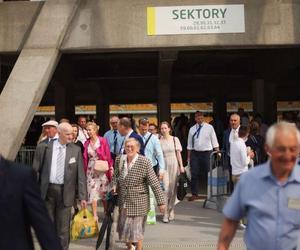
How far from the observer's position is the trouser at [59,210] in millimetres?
6715

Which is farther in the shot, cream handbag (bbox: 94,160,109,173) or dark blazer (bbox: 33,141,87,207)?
cream handbag (bbox: 94,160,109,173)

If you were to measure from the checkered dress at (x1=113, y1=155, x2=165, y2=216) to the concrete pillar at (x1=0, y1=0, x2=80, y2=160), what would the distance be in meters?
4.24

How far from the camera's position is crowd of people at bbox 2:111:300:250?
135 inches

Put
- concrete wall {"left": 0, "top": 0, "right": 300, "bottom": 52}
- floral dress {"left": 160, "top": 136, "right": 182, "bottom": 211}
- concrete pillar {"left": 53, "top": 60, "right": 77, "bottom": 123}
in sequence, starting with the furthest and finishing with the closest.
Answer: concrete pillar {"left": 53, "top": 60, "right": 77, "bottom": 123} < concrete wall {"left": 0, "top": 0, "right": 300, "bottom": 52} < floral dress {"left": 160, "top": 136, "right": 182, "bottom": 211}

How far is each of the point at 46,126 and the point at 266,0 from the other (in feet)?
19.4

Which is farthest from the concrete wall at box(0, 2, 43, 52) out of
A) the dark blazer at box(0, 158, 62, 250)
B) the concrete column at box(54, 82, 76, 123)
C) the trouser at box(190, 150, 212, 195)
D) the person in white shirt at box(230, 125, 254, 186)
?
the concrete column at box(54, 82, 76, 123)

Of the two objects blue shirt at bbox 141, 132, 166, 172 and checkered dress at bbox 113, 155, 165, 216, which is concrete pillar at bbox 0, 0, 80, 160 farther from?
checkered dress at bbox 113, 155, 165, 216

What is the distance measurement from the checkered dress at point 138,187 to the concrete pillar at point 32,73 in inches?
167

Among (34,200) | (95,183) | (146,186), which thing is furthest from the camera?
(95,183)

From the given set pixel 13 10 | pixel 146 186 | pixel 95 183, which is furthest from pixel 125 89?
pixel 146 186

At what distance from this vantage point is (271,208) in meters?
3.34

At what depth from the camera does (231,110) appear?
1487 inches

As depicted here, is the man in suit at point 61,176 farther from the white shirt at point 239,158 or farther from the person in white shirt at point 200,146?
the person in white shirt at point 200,146

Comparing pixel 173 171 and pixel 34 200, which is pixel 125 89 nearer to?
pixel 173 171
